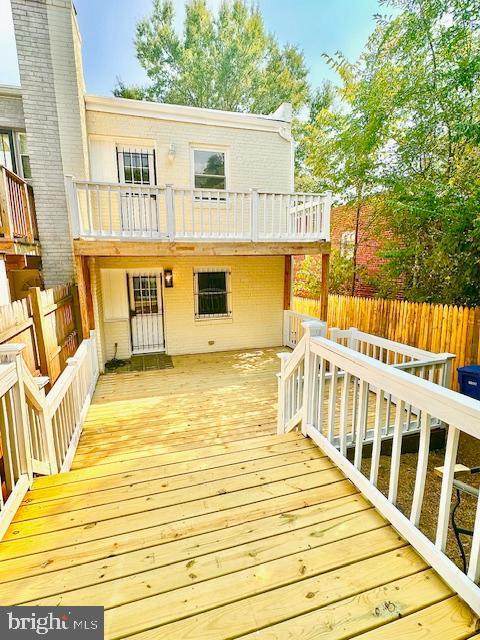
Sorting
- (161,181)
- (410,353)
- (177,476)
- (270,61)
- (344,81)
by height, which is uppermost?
(270,61)

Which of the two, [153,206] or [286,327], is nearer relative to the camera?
[153,206]

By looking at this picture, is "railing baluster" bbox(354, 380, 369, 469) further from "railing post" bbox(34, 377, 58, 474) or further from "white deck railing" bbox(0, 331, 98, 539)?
"railing post" bbox(34, 377, 58, 474)

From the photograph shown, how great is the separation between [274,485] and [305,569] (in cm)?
68

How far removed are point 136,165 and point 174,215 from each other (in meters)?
2.14

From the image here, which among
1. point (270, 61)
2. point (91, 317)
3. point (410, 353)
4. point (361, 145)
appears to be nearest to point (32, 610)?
point (410, 353)

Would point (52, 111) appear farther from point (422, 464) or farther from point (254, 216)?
A: point (422, 464)

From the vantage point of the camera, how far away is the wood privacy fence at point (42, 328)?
11.0 ft

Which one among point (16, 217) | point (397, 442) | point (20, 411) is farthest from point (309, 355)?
point (16, 217)

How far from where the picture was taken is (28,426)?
90.7 inches

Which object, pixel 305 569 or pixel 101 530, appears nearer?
pixel 305 569

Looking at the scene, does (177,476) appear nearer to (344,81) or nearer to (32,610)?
(32,610)

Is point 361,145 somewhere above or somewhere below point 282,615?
above

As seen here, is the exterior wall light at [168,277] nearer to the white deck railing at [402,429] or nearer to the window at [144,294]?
the window at [144,294]

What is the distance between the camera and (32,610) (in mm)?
1422
